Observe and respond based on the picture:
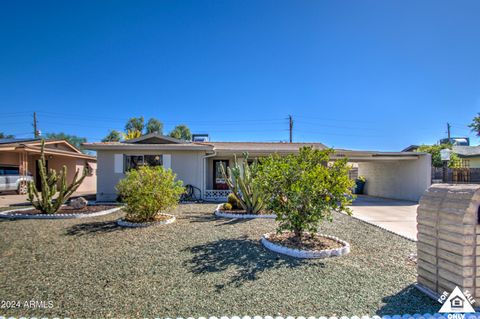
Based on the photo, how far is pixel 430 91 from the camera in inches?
537

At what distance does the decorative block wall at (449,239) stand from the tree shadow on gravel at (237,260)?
156cm

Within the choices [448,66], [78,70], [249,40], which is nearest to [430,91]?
[448,66]

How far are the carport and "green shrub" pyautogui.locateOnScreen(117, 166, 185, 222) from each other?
33.1ft

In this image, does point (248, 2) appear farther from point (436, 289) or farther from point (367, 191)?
point (367, 191)

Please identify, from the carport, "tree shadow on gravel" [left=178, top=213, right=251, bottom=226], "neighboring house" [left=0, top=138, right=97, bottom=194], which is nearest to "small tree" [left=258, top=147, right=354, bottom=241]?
"tree shadow on gravel" [left=178, top=213, right=251, bottom=226]

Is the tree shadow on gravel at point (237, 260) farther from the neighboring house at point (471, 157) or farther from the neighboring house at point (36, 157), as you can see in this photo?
the neighboring house at point (471, 157)

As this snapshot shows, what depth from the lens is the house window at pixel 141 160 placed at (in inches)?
498

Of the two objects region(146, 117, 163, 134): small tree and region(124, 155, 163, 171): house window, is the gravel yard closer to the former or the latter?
region(124, 155, 163, 171): house window

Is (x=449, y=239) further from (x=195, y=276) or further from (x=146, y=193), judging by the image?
(x=146, y=193)

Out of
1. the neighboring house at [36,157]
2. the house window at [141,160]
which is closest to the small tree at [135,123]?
the neighboring house at [36,157]

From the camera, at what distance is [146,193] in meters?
7.16

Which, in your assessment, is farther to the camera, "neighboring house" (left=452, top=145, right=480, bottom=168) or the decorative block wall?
"neighboring house" (left=452, top=145, right=480, bottom=168)

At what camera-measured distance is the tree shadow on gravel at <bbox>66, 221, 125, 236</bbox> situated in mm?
6457

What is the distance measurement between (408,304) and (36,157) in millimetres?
23835
